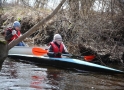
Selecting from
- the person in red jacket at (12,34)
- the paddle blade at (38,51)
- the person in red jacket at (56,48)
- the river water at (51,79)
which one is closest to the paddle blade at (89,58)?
the person in red jacket at (56,48)

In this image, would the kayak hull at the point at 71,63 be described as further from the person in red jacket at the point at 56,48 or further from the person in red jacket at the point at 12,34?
the person in red jacket at the point at 12,34

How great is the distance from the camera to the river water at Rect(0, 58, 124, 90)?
6309 mm

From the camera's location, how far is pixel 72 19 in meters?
10.9

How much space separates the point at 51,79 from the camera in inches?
282

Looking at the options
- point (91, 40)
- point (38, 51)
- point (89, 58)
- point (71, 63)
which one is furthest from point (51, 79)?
point (91, 40)

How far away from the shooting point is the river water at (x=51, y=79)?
6.31 m

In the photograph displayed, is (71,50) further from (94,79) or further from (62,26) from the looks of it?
(94,79)

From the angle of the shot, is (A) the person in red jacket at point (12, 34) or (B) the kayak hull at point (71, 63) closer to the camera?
(B) the kayak hull at point (71, 63)

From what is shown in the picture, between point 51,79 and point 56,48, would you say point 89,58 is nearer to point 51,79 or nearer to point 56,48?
point 56,48

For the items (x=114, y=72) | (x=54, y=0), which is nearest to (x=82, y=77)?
(x=114, y=72)

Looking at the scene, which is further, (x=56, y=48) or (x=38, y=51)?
(x=38, y=51)

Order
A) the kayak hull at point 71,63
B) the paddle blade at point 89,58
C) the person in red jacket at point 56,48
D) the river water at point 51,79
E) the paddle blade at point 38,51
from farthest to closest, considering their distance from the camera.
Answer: the paddle blade at point 38,51, the paddle blade at point 89,58, the person in red jacket at point 56,48, the kayak hull at point 71,63, the river water at point 51,79

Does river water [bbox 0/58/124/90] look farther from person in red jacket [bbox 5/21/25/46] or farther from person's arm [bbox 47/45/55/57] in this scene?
person in red jacket [bbox 5/21/25/46]

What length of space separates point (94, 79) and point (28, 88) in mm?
2096
